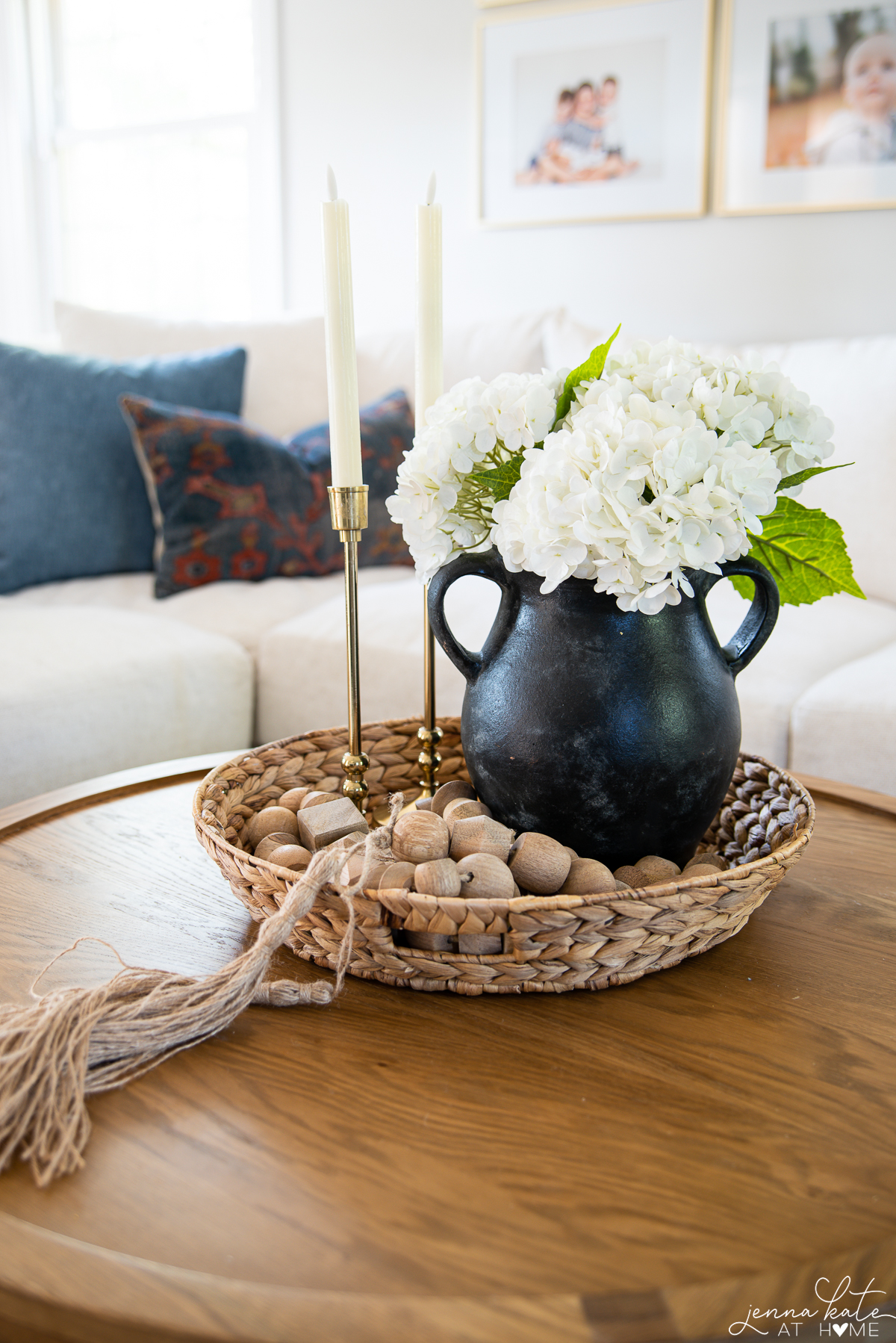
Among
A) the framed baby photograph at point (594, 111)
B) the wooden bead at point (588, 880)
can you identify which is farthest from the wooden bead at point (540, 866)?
the framed baby photograph at point (594, 111)

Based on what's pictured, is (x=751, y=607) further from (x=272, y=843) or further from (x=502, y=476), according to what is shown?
(x=272, y=843)

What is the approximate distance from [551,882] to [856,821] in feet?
1.42

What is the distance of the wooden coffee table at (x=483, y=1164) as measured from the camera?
1.35ft

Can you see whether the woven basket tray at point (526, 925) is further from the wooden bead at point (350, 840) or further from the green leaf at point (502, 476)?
the green leaf at point (502, 476)

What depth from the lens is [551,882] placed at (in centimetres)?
68

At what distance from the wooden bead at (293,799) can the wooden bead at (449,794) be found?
11 centimetres

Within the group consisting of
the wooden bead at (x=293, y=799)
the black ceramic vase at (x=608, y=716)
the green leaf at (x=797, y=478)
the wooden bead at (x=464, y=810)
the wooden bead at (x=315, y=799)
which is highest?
the green leaf at (x=797, y=478)

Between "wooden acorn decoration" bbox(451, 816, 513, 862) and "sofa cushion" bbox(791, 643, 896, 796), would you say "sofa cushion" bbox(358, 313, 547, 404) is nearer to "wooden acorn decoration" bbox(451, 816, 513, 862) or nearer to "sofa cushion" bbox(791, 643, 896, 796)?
"sofa cushion" bbox(791, 643, 896, 796)

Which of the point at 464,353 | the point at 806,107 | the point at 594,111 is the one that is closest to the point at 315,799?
the point at 464,353

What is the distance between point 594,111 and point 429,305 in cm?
224

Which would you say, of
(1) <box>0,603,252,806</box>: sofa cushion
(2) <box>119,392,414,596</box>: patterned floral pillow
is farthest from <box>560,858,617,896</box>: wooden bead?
(2) <box>119,392,414,596</box>: patterned floral pillow

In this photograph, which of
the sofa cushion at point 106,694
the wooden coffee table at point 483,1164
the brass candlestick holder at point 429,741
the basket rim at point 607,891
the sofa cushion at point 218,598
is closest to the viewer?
the wooden coffee table at point 483,1164

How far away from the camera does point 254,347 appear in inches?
96.7

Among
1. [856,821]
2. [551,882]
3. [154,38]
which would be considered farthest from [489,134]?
[551,882]
